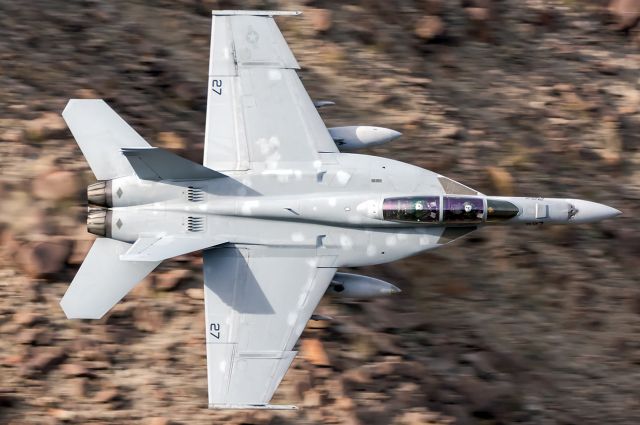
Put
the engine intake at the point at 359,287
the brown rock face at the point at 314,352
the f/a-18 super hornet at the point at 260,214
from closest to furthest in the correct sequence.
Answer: the f/a-18 super hornet at the point at 260,214
the engine intake at the point at 359,287
the brown rock face at the point at 314,352

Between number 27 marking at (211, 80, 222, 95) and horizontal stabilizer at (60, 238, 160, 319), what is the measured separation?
3.97 meters

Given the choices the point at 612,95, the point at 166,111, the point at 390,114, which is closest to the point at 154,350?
the point at 166,111

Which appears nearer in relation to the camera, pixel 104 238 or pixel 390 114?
pixel 104 238

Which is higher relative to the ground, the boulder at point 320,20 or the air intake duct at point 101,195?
the boulder at point 320,20

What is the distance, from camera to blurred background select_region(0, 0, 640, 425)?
2320 cm

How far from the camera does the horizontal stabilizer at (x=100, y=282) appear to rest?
21641mm

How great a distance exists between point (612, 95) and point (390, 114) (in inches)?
271

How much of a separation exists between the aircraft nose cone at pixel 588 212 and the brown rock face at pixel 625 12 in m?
11.7

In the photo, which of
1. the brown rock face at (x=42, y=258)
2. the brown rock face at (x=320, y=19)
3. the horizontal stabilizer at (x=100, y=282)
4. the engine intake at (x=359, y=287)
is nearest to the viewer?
the horizontal stabilizer at (x=100, y=282)

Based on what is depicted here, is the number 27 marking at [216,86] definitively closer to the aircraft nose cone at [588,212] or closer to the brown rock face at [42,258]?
the brown rock face at [42,258]

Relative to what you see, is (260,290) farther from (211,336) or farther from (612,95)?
(612,95)

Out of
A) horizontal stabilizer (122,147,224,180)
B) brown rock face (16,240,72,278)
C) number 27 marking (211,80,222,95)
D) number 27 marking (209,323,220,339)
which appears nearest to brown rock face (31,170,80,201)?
brown rock face (16,240,72,278)

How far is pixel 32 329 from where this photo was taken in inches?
921

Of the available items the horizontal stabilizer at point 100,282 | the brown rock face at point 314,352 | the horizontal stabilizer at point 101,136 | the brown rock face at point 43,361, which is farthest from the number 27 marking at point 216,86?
the brown rock face at point 43,361
